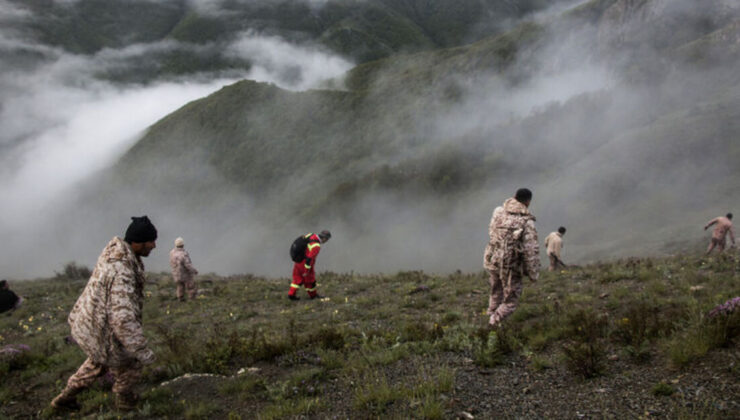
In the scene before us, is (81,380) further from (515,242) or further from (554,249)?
(554,249)

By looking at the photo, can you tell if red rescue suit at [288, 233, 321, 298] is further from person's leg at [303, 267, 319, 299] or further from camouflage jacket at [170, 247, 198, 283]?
camouflage jacket at [170, 247, 198, 283]

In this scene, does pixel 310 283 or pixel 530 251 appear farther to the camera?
pixel 310 283

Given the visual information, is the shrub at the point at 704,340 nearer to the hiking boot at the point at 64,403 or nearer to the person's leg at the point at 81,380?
the person's leg at the point at 81,380

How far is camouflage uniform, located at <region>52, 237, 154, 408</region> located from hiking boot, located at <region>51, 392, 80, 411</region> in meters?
0.91

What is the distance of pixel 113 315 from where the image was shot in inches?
177

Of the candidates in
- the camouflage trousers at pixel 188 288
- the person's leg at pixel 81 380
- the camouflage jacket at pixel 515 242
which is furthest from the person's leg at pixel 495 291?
the camouflage trousers at pixel 188 288

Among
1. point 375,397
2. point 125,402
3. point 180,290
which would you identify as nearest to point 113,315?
point 125,402

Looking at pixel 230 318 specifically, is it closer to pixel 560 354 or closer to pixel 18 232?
pixel 560 354

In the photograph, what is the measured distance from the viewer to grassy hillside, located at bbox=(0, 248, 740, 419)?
4.29 meters

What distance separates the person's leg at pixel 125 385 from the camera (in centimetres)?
480

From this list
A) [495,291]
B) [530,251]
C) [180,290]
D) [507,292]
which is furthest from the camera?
[180,290]

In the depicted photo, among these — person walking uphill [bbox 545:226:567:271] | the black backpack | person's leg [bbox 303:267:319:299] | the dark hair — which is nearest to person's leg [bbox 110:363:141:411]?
the dark hair

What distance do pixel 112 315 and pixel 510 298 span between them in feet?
18.6

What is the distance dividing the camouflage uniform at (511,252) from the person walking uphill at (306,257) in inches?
233
